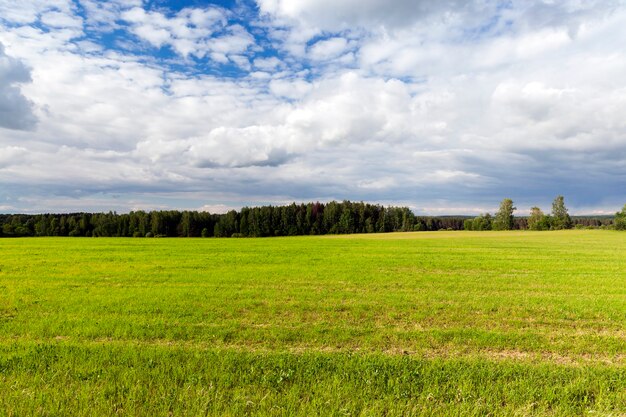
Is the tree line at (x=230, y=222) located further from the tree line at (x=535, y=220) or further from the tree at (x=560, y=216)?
the tree at (x=560, y=216)

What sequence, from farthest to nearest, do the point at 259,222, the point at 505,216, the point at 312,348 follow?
the point at 505,216 < the point at 259,222 < the point at 312,348

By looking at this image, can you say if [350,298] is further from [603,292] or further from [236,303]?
[603,292]

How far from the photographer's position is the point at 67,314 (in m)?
13.4

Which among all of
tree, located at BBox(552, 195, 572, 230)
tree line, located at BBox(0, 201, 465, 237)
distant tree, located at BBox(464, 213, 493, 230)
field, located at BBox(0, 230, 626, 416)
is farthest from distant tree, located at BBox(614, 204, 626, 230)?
field, located at BBox(0, 230, 626, 416)

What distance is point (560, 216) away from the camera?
137500mm

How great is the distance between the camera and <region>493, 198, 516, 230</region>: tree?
457 ft

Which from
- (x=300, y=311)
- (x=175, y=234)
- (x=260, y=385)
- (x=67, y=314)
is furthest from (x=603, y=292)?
(x=175, y=234)

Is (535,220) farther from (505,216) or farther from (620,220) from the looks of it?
(620,220)

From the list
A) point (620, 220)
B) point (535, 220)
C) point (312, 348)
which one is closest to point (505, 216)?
point (535, 220)

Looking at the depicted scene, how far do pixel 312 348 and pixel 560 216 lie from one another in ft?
511

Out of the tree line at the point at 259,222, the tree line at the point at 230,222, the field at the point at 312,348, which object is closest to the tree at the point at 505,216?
the tree line at the point at 259,222

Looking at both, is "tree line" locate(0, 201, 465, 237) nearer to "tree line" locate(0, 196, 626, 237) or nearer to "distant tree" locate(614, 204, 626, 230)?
"tree line" locate(0, 196, 626, 237)

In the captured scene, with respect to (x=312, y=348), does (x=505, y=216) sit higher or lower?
higher

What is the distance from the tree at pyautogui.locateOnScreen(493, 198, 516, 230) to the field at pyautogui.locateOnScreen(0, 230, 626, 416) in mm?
130487
